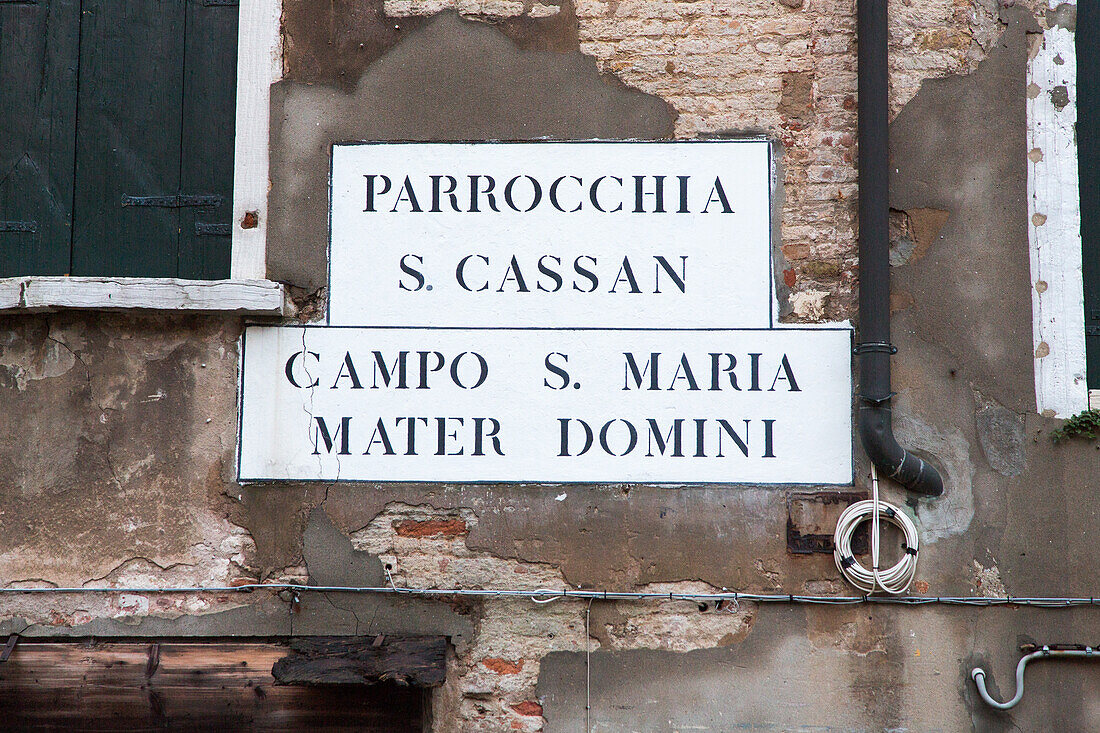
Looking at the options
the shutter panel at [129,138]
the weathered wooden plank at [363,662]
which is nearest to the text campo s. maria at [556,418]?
the weathered wooden plank at [363,662]

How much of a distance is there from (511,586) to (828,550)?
127 centimetres

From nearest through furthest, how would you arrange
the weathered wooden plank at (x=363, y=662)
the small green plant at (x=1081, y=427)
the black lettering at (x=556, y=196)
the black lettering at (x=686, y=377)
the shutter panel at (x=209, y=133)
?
the weathered wooden plank at (x=363, y=662)
the small green plant at (x=1081, y=427)
the black lettering at (x=686, y=377)
the black lettering at (x=556, y=196)
the shutter panel at (x=209, y=133)

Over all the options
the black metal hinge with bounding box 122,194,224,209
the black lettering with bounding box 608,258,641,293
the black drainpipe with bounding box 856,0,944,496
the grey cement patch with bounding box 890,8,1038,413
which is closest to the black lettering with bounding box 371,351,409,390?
the black lettering with bounding box 608,258,641,293

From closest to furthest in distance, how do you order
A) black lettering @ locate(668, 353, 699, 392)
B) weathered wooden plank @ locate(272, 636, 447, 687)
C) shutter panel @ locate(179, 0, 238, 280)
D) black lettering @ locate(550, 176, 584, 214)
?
weathered wooden plank @ locate(272, 636, 447, 687)
black lettering @ locate(668, 353, 699, 392)
black lettering @ locate(550, 176, 584, 214)
shutter panel @ locate(179, 0, 238, 280)

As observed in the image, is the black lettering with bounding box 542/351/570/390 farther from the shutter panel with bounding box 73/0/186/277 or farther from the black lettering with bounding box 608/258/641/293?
the shutter panel with bounding box 73/0/186/277

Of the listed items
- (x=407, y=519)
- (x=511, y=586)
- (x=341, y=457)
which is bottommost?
(x=511, y=586)

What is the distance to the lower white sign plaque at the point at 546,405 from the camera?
331 cm

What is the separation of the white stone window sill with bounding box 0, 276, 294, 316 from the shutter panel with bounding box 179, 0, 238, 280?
0.25 m

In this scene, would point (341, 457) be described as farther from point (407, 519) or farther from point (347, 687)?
point (347, 687)

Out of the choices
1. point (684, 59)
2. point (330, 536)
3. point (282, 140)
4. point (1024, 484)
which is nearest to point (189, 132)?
point (282, 140)

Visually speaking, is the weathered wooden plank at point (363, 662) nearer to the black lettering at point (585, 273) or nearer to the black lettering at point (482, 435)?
the black lettering at point (482, 435)

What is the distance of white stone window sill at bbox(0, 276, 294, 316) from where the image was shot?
3295 millimetres

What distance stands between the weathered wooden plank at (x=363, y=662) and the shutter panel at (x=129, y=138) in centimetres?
171

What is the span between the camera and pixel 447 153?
347 centimetres
